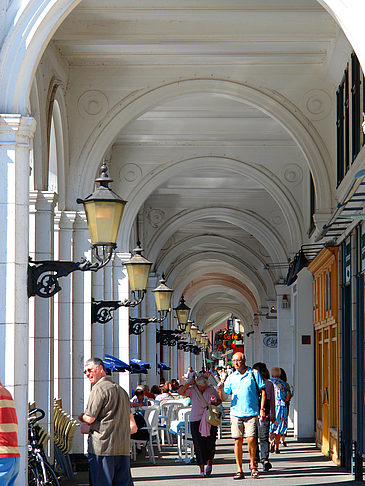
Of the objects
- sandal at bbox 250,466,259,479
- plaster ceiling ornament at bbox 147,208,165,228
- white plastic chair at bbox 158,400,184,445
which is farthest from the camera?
plaster ceiling ornament at bbox 147,208,165,228

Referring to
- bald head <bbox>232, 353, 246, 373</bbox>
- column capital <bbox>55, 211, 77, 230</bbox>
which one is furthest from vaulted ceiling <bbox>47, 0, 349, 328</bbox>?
bald head <bbox>232, 353, 246, 373</bbox>

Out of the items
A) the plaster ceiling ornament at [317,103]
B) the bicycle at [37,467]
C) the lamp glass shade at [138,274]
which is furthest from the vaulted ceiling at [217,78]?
the bicycle at [37,467]

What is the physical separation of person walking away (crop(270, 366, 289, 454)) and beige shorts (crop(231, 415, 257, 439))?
4.05 meters

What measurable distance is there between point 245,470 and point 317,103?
528 centimetres

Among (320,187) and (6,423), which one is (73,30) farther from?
(6,423)

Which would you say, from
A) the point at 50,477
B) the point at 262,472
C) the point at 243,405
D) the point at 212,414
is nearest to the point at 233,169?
the point at 212,414

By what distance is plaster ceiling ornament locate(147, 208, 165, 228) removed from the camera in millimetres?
25656

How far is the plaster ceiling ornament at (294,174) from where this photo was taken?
19594mm

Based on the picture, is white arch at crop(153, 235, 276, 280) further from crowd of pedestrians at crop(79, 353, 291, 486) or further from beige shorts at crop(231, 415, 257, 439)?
beige shorts at crop(231, 415, 257, 439)

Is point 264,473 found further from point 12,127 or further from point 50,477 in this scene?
point 12,127

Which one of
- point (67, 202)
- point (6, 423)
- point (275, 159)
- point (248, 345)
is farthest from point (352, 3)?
point (248, 345)

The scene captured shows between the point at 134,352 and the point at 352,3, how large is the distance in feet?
51.0

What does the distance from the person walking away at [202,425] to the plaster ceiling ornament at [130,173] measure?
6682 mm

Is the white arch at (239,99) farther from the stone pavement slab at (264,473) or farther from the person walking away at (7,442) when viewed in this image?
the person walking away at (7,442)
